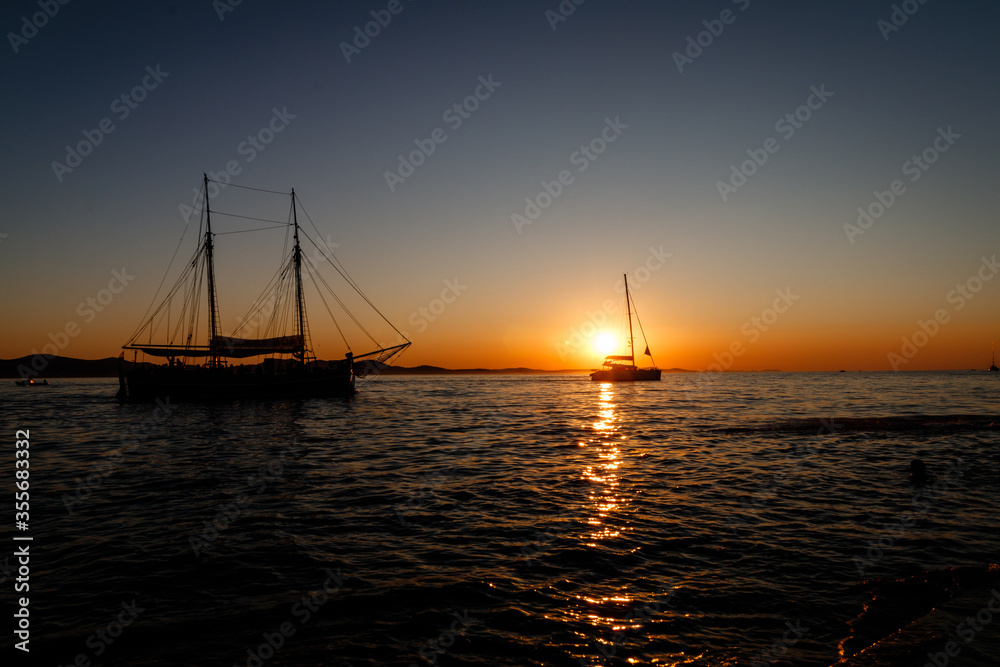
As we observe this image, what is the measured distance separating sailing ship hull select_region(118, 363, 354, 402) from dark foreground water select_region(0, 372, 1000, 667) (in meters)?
44.2

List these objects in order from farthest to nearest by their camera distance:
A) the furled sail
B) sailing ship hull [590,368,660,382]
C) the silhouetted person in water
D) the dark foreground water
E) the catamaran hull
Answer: sailing ship hull [590,368,660,382], the furled sail, the catamaran hull, the silhouetted person in water, the dark foreground water

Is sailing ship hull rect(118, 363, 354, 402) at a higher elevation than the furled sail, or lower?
lower

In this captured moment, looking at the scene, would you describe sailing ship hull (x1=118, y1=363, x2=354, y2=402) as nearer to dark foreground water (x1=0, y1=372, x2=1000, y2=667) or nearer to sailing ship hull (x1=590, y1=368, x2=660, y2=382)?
dark foreground water (x1=0, y1=372, x2=1000, y2=667)

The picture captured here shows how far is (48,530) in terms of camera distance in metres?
11.2

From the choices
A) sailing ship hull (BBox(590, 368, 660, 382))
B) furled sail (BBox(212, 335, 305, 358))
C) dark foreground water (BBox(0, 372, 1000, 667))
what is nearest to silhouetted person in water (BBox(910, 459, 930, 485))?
dark foreground water (BBox(0, 372, 1000, 667))

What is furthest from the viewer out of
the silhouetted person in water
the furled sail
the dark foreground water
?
the furled sail

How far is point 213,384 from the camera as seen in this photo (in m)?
61.2

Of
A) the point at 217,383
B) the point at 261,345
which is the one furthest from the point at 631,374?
the point at 217,383

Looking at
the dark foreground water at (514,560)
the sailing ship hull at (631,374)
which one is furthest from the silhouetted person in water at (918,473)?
the sailing ship hull at (631,374)

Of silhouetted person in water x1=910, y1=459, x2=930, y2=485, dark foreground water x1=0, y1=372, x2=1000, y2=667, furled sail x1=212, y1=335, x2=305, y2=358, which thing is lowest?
dark foreground water x1=0, y1=372, x2=1000, y2=667

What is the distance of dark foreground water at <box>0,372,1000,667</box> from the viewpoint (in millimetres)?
6418

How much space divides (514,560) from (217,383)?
2477 inches

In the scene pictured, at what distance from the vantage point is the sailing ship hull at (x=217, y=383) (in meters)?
60.2

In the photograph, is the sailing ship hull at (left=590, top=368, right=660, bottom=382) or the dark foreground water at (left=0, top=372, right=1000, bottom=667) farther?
the sailing ship hull at (left=590, top=368, right=660, bottom=382)
